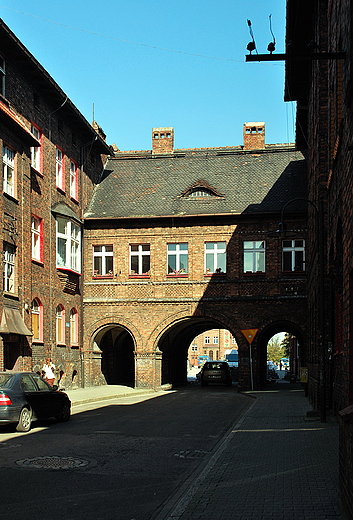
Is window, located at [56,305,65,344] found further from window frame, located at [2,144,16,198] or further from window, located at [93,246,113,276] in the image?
window frame, located at [2,144,16,198]

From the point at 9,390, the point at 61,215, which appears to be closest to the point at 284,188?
the point at 61,215

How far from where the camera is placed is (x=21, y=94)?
26828 millimetres

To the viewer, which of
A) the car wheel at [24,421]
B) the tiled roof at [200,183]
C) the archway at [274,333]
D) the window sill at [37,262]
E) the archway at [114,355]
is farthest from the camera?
the archway at [114,355]

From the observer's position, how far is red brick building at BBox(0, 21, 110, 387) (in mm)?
23938

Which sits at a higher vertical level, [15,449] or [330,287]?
[330,287]

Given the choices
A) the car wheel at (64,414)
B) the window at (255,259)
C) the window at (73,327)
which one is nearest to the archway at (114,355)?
the window at (73,327)

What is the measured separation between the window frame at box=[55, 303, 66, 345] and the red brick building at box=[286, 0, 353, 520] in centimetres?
1294

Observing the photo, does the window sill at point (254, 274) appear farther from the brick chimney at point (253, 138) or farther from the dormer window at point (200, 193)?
the brick chimney at point (253, 138)

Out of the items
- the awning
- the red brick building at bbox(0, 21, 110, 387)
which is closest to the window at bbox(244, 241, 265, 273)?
the red brick building at bbox(0, 21, 110, 387)

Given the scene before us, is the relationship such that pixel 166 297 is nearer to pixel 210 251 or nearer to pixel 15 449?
pixel 210 251

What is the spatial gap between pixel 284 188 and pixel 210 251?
542 centimetres

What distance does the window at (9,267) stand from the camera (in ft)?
77.2

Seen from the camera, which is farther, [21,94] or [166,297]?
[166,297]

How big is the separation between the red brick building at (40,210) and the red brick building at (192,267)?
139cm
